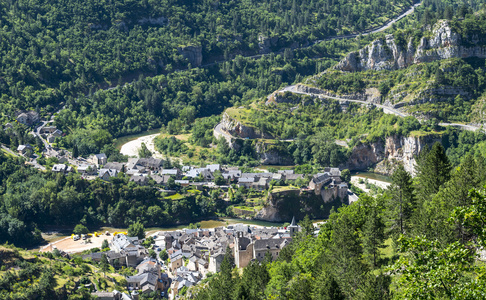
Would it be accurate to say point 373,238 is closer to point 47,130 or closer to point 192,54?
point 47,130

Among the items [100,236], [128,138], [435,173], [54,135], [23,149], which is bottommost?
[128,138]

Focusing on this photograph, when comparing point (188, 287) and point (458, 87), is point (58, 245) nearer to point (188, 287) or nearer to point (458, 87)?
point (188, 287)

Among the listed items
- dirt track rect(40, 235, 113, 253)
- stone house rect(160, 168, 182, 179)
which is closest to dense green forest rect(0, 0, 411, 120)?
stone house rect(160, 168, 182, 179)

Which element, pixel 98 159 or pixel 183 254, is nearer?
pixel 183 254

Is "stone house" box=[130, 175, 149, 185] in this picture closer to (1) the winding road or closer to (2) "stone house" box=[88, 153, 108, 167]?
(2) "stone house" box=[88, 153, 108, 167]

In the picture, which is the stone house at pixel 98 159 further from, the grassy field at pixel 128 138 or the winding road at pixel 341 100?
the winding road at pixel 341 100

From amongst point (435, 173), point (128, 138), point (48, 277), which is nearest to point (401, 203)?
point (435, 173)

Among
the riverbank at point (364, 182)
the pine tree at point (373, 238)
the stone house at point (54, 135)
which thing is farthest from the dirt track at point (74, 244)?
the pine tree at point (373, 238)

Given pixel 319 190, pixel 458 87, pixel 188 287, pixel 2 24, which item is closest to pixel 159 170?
pixel 319 190
